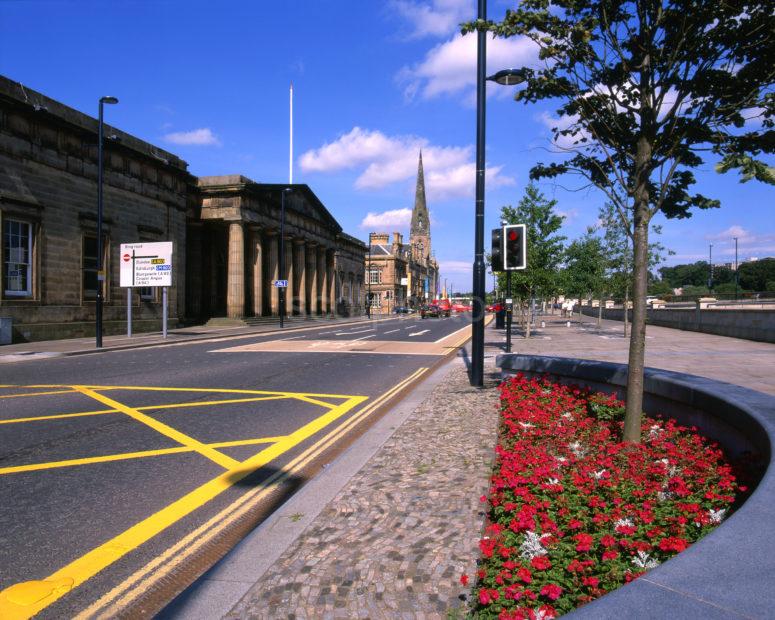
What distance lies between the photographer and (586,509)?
3.63 m

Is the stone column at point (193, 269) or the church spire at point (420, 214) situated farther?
the church spire at point (420, 214)

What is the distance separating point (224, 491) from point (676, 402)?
4895 millimetres

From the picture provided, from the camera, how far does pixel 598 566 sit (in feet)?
9.39

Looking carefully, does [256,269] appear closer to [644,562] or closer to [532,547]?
[532,547]


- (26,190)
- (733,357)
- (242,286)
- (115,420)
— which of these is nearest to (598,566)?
(115,420)

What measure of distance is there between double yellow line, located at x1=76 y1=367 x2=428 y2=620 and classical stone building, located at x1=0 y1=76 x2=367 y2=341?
1993 cm

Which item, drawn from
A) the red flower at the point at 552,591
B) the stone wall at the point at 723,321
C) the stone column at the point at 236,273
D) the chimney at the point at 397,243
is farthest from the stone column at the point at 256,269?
the chimney at the point at 397,243

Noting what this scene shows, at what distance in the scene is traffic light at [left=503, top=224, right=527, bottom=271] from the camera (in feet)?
33.3

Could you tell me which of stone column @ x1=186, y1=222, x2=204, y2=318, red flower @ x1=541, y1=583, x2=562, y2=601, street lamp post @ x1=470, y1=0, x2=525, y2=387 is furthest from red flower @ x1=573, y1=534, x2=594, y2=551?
stone column @ x1=186, y1=222, x2=204, y2=318

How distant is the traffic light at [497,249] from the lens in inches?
404

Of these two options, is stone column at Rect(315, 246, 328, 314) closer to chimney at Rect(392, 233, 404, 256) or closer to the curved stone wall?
chimney at Rect(392, 233, 404, 256)

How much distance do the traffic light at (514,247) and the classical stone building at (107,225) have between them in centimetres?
1908

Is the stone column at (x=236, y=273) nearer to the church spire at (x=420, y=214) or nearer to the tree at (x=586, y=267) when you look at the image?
the tree at (x=586, y=267)

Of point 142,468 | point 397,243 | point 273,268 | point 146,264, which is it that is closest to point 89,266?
point 146,264
